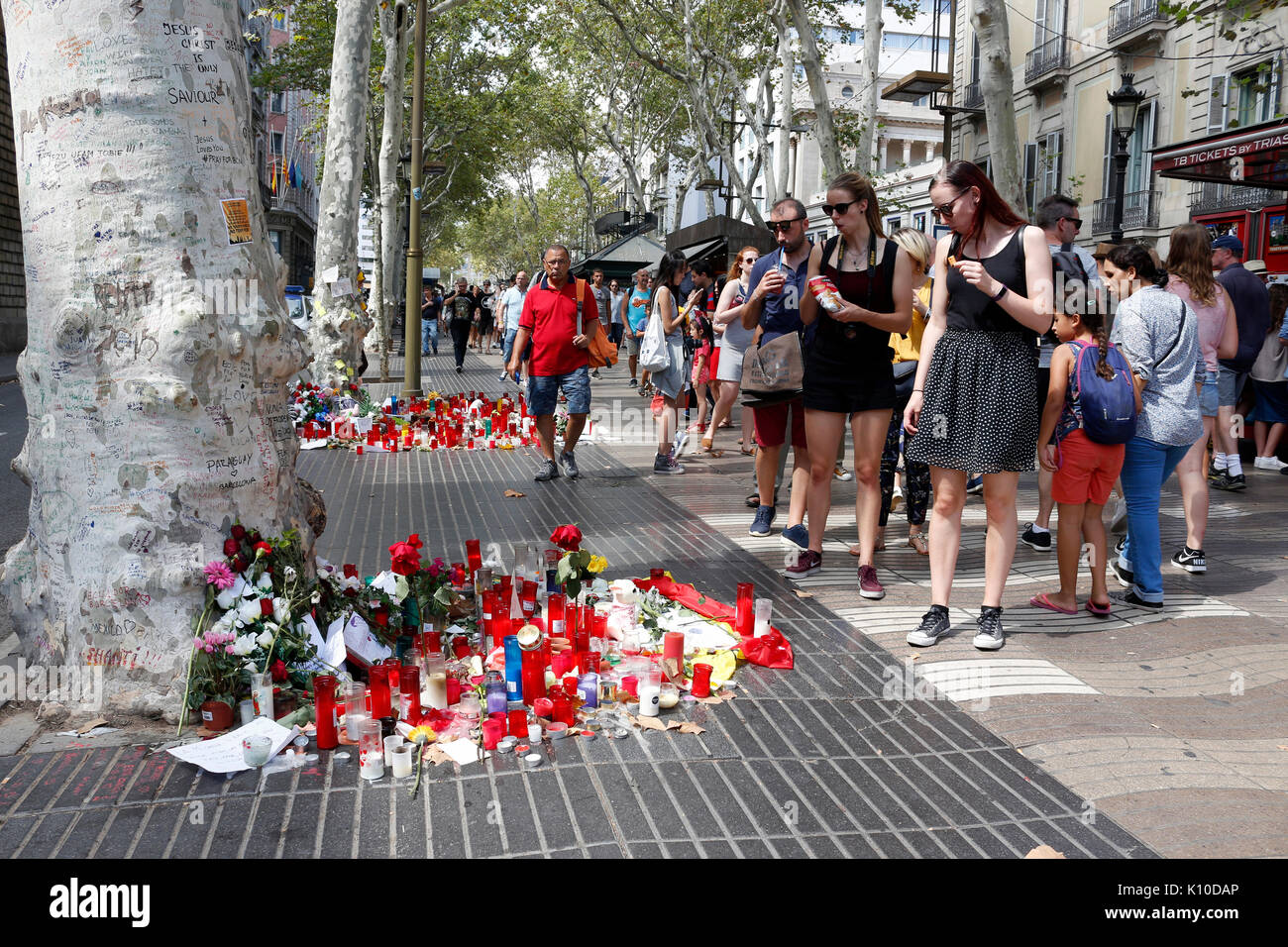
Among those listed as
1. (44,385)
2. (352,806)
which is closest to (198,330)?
(44,385)

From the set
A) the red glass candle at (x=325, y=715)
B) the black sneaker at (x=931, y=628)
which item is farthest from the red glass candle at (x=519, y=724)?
the black sneaker at (x=931, y=628)

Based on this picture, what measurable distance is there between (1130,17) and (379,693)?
93.1 ft

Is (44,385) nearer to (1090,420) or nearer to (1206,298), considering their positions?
(1090,420)

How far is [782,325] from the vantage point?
6.51 m

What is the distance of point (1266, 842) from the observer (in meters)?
2.82

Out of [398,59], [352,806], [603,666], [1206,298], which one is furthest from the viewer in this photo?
[398,59]

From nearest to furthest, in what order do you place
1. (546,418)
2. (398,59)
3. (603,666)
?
1. (603,666)
2. (546,418)
3. (398,59)

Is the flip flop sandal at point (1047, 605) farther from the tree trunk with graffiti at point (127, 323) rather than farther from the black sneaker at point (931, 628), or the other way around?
the tree trunk with graffiti at point (127, 323)

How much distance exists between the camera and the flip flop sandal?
5035 mm

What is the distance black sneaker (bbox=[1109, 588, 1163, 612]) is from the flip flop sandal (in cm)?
37

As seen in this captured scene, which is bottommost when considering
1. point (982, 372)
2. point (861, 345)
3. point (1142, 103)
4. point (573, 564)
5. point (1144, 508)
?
point (573, 564)

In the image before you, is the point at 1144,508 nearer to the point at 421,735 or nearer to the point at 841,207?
the point at 841,207

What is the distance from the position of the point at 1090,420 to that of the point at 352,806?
3607 mm

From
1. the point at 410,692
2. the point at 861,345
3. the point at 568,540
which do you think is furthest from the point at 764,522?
the point at 410,692
